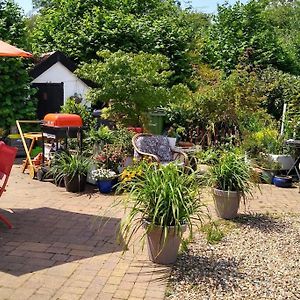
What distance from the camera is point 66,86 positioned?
1093cm

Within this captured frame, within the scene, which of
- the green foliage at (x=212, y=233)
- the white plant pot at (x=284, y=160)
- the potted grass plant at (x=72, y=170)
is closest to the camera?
Answer: the green foliage at (x=212, y=233)

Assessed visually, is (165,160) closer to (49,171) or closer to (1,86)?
(49,171)

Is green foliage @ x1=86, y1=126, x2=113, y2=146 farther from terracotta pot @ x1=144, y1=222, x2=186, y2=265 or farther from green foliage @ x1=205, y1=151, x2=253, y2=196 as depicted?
terracotta pot @ x1=144, y1=222, x2=186, y2=265

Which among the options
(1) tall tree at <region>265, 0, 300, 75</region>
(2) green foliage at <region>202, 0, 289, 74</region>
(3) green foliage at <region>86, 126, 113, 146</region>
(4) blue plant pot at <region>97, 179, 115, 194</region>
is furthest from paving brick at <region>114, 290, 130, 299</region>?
(1) tall tree at <region>265, 0, 300, 75</region>

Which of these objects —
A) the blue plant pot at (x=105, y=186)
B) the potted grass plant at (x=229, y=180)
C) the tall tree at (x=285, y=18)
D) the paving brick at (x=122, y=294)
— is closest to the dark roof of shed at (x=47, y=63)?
the blue plant pot at (x=105, y=186)

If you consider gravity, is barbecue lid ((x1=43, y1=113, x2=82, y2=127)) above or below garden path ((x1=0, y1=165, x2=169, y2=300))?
above

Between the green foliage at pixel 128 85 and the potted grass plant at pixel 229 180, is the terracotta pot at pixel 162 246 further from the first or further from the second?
the green foliage at pixel 128 85

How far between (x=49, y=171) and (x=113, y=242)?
305cm

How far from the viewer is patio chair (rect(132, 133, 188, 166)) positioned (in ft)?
23.6

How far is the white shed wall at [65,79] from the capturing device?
423 inches

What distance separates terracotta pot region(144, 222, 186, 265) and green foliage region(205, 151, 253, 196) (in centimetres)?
155

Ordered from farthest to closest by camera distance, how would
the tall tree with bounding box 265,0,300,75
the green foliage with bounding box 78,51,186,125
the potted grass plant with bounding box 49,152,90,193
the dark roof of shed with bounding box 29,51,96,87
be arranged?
the tall tree with bounding box 265,0,300,75 → the dark roof of shed with bounding box 29,51,96,87 → the green foliage with bounding box 78,51,186,125 → the potted grass plant with bounding box 49,152,90,193

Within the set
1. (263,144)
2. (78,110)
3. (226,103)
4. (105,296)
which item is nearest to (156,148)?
(263,144)

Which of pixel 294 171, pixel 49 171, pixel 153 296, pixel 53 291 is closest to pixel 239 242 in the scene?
pixel 153 296
